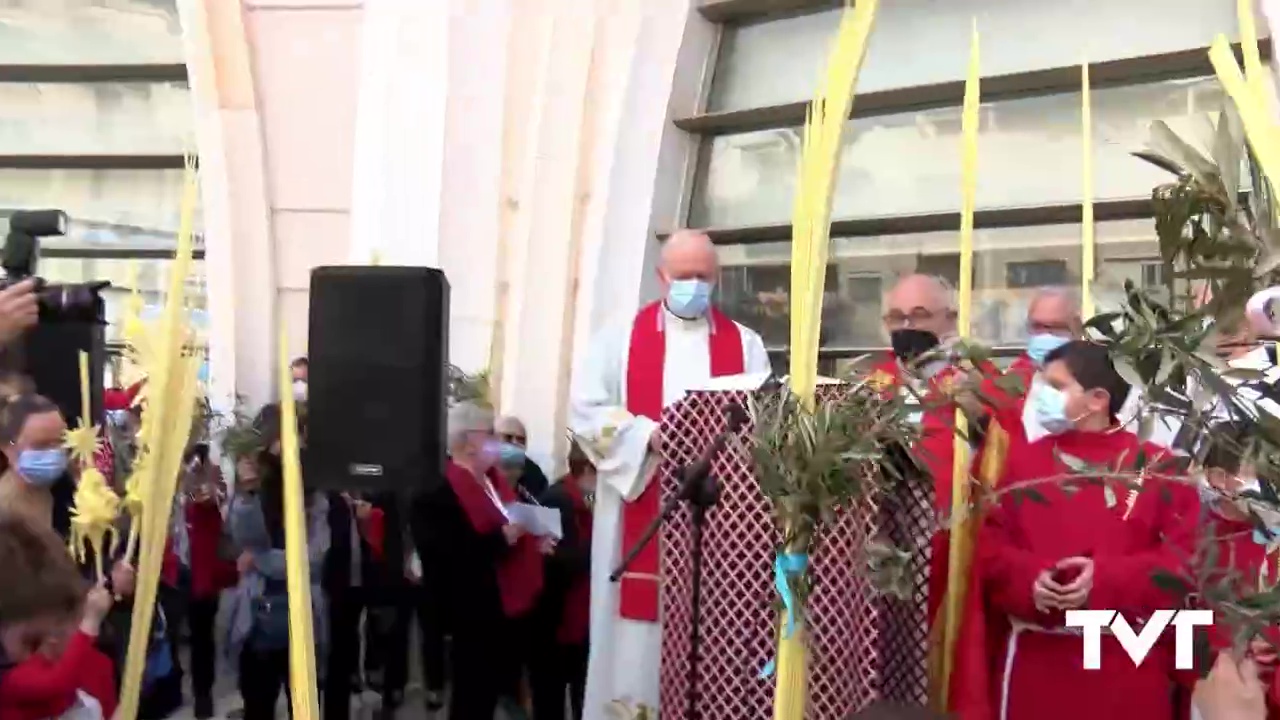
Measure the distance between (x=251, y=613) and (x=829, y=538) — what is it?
303 cm

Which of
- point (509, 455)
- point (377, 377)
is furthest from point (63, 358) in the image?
point (509, 455)

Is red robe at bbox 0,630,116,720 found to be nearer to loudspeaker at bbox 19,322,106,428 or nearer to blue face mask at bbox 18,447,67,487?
blue face mask at bbox 18,447,67,487

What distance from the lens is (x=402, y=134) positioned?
7801 millimetres

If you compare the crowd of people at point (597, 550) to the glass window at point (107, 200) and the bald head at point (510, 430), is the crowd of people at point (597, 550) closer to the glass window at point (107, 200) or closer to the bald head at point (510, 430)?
the bald head at point (510, 430)

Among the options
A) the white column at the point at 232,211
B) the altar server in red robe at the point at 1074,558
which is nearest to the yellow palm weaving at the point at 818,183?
the altar server in red robe at the point at 1074,558

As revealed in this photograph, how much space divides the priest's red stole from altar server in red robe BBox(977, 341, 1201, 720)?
112cm

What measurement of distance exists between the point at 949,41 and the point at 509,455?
342cm

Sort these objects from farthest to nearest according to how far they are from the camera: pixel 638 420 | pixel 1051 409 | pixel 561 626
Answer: pixel 561 626
pixel 638 420
pixel 1051 409

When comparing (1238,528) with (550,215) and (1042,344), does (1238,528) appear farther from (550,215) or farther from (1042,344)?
(550,215)

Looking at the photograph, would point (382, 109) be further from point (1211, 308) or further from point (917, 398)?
point (1211, 308)

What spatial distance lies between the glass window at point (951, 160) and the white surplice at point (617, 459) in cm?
229

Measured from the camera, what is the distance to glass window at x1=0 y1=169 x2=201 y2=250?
34.1 ft

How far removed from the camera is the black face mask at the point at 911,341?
3030 millimetres

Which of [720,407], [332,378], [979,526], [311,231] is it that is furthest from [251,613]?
[311,231]
